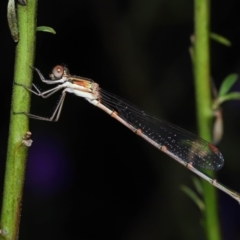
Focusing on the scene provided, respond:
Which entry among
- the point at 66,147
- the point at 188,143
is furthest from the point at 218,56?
the point at 188,143

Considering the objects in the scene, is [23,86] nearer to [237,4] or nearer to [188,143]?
[188,143]

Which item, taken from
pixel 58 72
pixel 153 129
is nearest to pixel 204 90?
pixel 58 72

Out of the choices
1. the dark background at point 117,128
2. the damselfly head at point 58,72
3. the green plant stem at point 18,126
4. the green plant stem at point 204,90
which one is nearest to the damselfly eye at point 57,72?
the damselfly head at point 58,72

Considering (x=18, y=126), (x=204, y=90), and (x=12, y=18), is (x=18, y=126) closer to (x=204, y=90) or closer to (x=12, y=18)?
(x=12, y=18)

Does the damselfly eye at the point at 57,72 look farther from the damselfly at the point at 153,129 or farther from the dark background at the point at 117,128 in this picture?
the dark background at the point at 117,128

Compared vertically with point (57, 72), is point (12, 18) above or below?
above

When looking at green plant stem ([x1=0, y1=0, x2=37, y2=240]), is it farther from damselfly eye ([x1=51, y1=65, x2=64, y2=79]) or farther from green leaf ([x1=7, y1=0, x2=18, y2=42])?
damselfly eye ([x1=51, y1=65, x2=64, y2=79])

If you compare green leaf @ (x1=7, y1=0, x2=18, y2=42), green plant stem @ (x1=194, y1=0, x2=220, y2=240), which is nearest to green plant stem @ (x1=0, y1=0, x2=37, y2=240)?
green leaf @ (x1=7, y1=0, x2=18, y2=42)
